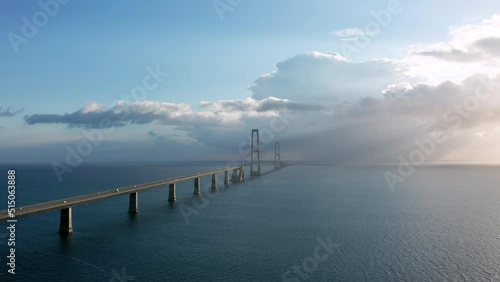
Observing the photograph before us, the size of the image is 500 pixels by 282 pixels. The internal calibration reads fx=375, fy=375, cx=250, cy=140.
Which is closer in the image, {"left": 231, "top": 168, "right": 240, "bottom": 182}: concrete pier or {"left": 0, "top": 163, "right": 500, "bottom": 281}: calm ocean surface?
{"left": 0, "top": 163, "right": 500, "bottom": 281}: calm ocean surface

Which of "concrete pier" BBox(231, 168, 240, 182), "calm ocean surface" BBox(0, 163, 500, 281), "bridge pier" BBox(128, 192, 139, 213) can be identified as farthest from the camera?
"concrete pier" BBox(231, 168, 240, 182)

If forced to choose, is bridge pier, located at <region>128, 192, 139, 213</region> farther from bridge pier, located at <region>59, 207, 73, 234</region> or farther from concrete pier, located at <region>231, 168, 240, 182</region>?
concrete pier, located at <region>231, 168, 240, 182</region>

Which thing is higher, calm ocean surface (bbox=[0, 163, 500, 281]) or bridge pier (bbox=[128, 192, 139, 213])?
bridge pier (bbox=[128, 192, 139, 213])

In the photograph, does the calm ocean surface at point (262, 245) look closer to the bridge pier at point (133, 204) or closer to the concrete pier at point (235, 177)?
the bridge pier at point (133, 204)

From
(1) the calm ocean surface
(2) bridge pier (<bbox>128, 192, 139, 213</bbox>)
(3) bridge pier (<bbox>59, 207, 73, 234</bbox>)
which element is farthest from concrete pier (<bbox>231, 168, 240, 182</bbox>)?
(3) bridge pier (<bbox>59, 207, 73, 234</bbox>)

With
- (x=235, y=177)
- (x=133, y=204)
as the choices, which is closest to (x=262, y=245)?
(x=133, y=204)

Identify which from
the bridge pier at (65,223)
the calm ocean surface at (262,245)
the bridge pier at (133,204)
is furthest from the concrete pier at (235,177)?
the bridge pier at (65,223)

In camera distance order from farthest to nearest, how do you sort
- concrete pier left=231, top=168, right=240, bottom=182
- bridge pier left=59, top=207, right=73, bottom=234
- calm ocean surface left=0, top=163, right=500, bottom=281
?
concrete pier left=231, top=168, right=240, bottom=182 < bridge pier left=59, top=207, right=73, bottom=234 < calm ocean surface left=0, top=163, right=500, bottom=281

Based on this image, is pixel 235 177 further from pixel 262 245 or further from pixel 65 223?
pixel 262 245

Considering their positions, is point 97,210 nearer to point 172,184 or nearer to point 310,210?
point 172,184

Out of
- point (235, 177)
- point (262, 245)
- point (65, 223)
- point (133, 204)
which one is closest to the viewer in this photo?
point (262, 245)

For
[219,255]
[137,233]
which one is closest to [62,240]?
[137,233]
